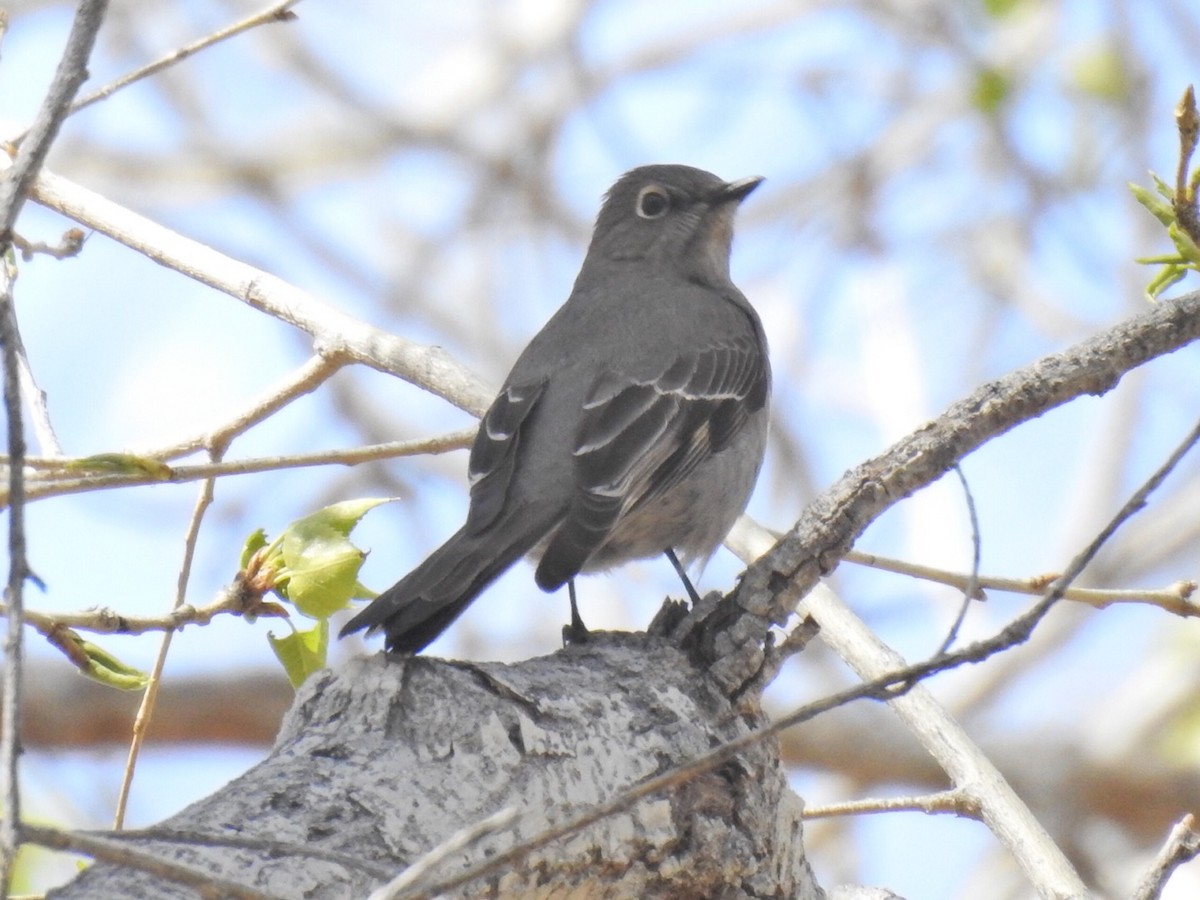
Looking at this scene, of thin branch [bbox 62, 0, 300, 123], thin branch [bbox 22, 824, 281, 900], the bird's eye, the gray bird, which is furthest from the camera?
Answer: the bird's eye

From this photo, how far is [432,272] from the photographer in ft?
33.6

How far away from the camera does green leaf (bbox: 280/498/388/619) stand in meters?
2.87

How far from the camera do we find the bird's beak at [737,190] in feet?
19.7

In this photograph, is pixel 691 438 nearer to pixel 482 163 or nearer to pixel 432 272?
pixel 482 163

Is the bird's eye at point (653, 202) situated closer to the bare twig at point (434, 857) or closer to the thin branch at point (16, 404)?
the thin branch at point (16, 404)

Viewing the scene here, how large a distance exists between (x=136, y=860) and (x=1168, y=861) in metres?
1.52

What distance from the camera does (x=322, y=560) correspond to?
2877 mm

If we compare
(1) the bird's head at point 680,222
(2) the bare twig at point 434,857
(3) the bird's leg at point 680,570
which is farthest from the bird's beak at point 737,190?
(2) the bare twig at point 434,857

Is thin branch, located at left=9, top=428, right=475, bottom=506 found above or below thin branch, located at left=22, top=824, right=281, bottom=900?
above

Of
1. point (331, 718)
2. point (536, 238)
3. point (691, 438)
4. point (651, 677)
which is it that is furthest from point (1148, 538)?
point (331, 718)

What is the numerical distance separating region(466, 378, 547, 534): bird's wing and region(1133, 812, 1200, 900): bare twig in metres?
2.00

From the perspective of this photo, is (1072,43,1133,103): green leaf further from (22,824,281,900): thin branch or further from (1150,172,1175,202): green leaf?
(22,824,281,900): thin branch

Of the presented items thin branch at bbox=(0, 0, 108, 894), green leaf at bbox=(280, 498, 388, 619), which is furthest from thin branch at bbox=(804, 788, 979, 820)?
thin branch at bbox=(0, 0, 108, 894)

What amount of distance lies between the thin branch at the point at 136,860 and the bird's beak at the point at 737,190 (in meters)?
4.68
